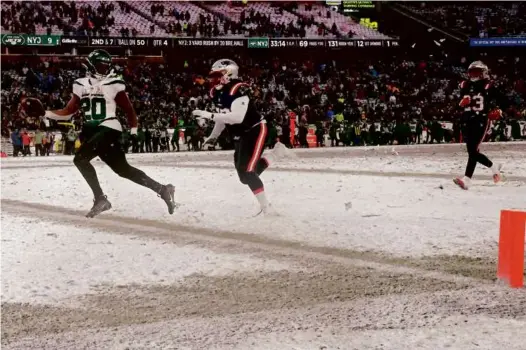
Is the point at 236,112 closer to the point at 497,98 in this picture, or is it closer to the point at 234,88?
the point at 234,88

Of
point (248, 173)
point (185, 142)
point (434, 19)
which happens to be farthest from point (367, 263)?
point (434, 19)

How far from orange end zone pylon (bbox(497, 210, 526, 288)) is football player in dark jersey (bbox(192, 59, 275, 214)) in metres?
1.65

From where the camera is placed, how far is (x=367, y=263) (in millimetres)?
4195

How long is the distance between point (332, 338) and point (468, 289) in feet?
3.59

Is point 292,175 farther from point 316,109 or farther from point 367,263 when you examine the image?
point 316,109

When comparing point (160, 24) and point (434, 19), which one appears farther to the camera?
point (434, 19)

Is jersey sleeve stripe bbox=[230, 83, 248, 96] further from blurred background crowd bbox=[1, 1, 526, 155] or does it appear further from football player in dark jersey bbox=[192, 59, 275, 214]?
blurred background crowd bbox=[1, 1, 526, 155]

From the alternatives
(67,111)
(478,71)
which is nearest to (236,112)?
(67,111)

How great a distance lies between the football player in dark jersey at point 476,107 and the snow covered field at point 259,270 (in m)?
0.46

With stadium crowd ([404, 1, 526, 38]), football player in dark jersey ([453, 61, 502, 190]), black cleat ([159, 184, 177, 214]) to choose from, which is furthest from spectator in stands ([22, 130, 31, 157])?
black cleat ([159, 184, 177, 214])

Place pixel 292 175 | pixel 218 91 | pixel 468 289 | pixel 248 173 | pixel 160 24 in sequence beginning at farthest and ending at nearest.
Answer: pixel 160 24, pixel 292 175, pixel 248 173, pixel 218 91, pixel 468 289

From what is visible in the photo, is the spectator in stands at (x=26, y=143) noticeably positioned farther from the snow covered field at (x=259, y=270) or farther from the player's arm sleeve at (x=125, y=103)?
the player's arm sleeve at (x=125, y=103)

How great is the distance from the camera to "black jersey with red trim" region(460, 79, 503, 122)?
5620 mm

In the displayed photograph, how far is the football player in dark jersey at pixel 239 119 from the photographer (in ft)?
13.0
